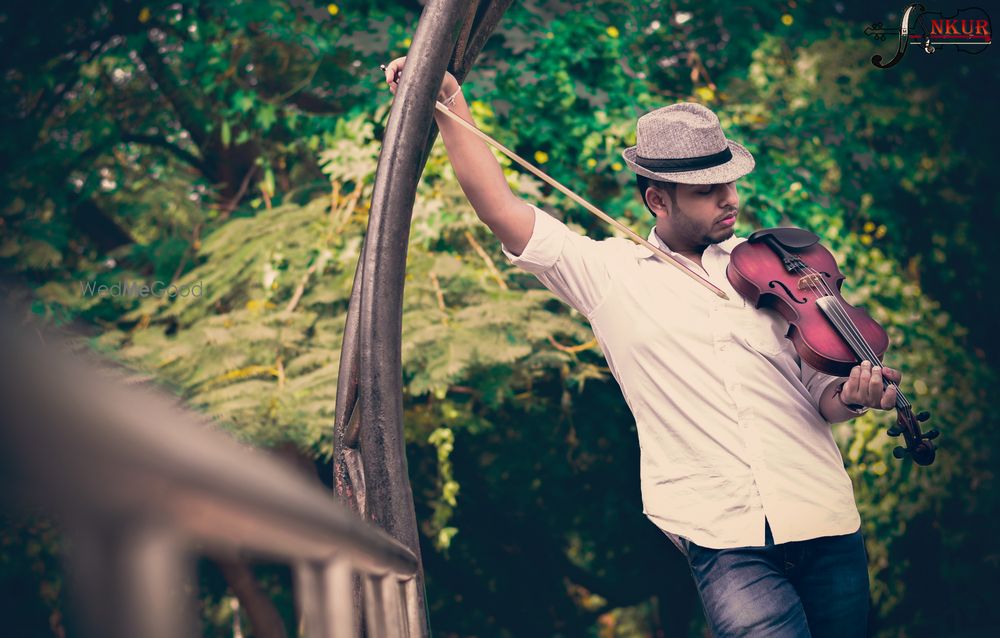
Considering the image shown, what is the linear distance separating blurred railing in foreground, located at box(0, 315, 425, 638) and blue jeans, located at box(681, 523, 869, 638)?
1463 mm

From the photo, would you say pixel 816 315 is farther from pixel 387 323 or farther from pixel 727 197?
pixel 387 323

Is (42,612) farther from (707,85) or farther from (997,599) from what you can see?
(997,599)

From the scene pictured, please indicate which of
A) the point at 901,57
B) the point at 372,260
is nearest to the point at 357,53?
the point at 901,57

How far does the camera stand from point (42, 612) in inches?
16.4

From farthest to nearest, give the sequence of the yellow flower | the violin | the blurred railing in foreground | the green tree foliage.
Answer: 1. the yellow flower
2. the green tree foliage
3. the violin
4. the blurred railing in foreground

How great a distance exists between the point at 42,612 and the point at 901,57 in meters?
6.19

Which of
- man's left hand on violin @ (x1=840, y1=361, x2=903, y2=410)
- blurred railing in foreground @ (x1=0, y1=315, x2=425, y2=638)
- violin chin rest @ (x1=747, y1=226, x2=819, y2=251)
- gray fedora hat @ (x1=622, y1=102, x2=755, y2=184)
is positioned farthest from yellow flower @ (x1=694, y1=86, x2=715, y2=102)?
blurred railing in foreground @ (x1=0, y1=315, x2=425, y2=638)

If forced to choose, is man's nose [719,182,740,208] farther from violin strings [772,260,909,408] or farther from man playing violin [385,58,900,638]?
violin strings [772,260,909,408]

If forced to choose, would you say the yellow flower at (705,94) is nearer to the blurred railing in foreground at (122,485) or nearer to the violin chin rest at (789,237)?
the violin chin rest at (789,237)

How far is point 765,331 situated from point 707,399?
230 millimetres

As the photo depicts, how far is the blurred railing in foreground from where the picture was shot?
0.36 meters

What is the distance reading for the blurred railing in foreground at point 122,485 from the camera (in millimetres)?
359

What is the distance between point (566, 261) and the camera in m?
2.10

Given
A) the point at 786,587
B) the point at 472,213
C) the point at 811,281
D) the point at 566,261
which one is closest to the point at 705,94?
the point at 472,213
